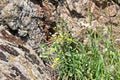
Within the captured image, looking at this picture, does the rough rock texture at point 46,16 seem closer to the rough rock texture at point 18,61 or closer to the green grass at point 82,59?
the rough rock texture at point 18,61

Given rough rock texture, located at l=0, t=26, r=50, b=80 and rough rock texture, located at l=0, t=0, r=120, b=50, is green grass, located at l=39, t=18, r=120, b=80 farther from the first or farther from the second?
rough rock texture, located at l=0, t=0, r=120, b=50

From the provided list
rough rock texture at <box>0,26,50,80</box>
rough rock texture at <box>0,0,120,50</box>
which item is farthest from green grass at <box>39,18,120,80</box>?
rough rock texture at <box>0,0,120,50</box>

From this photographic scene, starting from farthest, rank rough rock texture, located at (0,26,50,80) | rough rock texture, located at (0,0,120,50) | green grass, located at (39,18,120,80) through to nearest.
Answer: rough rock texture, located at (0,0,120,50), green grass, located at (39,18,120,80), rough rock texture, located at (0,26,50,80)

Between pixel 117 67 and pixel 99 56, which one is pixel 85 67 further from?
pixel 117 67

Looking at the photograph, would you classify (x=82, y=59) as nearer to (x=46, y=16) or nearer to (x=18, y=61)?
(x=18, y=61)

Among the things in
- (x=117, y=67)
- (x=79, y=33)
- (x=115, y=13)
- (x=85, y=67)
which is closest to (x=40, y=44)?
(x=79, y=33)

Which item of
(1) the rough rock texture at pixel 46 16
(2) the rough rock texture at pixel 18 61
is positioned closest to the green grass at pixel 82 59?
(2) the rough rock texture at pixel 18 61
